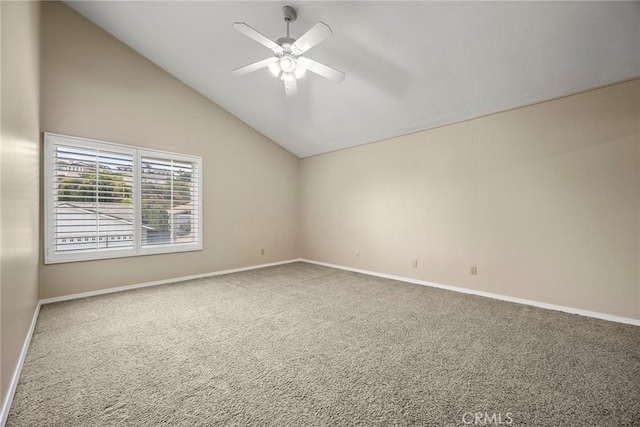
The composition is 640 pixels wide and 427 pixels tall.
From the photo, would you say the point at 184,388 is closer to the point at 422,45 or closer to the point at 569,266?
the point at 422,45

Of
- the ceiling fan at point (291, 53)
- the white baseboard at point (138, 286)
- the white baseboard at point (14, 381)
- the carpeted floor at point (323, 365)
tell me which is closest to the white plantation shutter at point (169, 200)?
the white baseboard at point (138, 286)

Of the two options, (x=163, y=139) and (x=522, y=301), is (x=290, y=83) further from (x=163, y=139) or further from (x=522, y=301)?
(x=522, y=301)

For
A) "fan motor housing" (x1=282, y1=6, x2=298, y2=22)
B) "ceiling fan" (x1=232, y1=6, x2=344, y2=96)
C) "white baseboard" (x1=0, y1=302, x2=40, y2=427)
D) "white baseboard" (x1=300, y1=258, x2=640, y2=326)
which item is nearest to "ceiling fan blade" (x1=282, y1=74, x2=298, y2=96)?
"ceiling fan" (x1=232, y1=6, x2=344, y2=96)

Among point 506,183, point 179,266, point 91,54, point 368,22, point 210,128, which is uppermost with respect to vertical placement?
point 91,54

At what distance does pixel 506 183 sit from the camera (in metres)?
3.59

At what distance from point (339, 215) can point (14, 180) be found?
15.0 ft

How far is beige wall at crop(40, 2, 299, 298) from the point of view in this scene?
350 centimetres

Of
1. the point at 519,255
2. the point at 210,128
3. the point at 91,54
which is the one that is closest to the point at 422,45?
the point at 519,255

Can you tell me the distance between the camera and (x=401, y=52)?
9.95 ft

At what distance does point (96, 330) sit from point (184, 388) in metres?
1.58

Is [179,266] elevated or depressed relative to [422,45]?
depressed

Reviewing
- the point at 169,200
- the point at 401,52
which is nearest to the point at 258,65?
the point at 401,52

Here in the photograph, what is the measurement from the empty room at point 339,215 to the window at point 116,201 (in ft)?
0.09

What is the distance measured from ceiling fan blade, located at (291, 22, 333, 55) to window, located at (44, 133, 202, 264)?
2.99m
